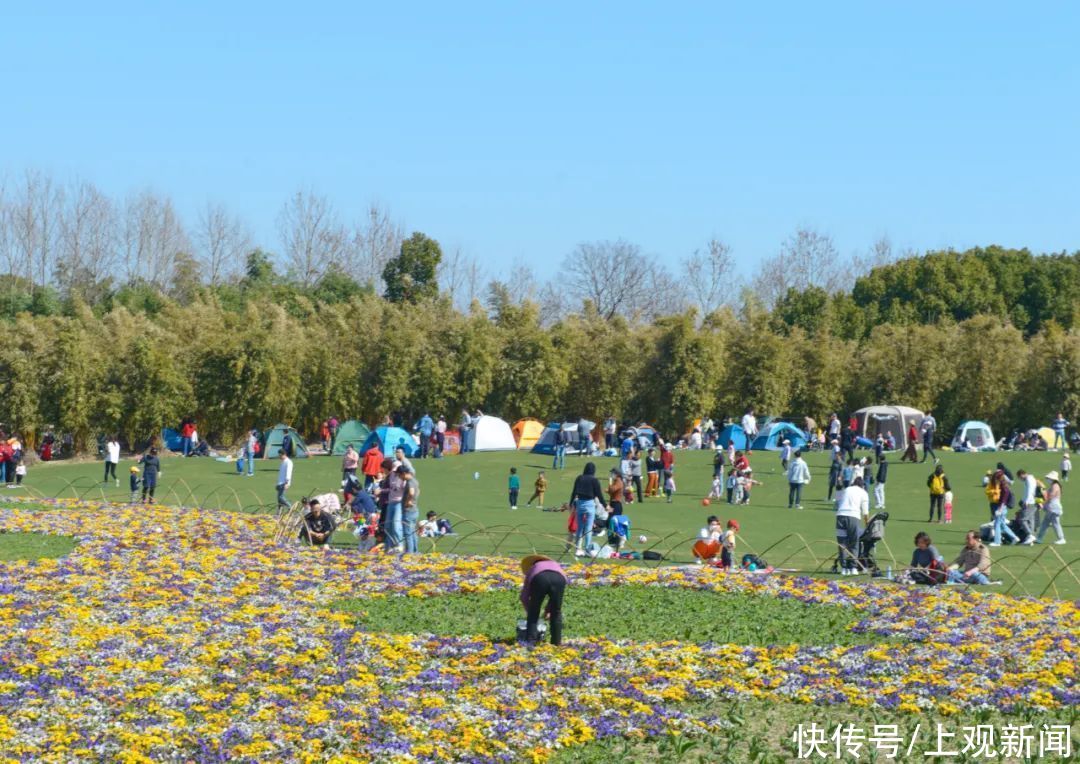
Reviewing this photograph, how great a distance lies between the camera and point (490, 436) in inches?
2003

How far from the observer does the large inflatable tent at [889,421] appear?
170 feet

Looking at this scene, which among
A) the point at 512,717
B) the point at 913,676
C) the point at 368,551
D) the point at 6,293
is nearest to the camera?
the point at 512,717

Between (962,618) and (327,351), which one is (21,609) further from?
(327,351)

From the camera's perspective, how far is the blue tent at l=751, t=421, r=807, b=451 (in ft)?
163

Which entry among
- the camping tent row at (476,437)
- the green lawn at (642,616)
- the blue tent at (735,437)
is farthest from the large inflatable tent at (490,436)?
the green lawn at (642,616)

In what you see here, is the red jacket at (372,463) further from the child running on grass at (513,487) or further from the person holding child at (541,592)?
the person holding child at (541,592)

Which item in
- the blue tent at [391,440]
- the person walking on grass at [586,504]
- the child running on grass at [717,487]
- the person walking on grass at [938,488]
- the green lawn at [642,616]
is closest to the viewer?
the green lawn at [642,616]

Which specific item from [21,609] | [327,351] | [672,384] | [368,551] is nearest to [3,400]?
[327,351]

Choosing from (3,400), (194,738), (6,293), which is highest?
(6,293)

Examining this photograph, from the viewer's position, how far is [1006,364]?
57.2m

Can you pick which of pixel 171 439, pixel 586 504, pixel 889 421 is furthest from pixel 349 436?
pixel 586 504

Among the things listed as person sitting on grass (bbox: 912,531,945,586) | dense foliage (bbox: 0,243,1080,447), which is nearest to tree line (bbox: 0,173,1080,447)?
dense foliage (bbox: 0,243,1080,447)

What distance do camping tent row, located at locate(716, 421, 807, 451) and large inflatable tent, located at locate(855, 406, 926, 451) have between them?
294 cm

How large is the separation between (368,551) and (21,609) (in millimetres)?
7232
